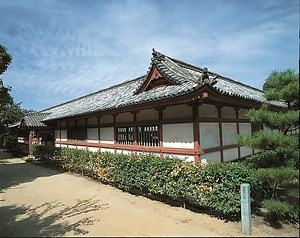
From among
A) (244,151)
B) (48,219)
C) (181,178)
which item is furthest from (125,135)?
(244,151)

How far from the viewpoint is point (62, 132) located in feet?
57.4

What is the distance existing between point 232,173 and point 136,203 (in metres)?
3.58

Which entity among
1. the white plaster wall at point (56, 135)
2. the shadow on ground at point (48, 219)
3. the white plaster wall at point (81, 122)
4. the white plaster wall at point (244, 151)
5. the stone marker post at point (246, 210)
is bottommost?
the shadow on ground at point (48, 219)

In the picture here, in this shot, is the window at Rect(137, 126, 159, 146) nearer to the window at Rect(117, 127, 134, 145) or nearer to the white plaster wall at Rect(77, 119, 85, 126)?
the window at Rect(117, 127, 134, 145)

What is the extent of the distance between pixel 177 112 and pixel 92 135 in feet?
23.2

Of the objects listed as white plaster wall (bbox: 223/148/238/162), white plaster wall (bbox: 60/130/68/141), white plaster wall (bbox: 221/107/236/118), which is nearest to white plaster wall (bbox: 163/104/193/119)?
white plaster wall (bbox: 221/107/236/118)

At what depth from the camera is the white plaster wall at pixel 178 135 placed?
7543mm

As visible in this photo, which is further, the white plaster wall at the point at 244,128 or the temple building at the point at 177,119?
the white plaster wall at the point at 244,128

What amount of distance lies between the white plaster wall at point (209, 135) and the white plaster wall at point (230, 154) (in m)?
0.76

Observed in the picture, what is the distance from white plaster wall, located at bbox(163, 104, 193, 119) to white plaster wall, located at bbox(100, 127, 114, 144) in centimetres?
404

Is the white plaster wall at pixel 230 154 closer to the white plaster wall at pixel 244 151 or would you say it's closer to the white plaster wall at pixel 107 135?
the white plaster wall at pixel 244 151

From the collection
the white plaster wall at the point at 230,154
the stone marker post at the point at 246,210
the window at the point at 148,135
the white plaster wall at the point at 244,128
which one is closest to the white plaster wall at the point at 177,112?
the window at the point at 148,135

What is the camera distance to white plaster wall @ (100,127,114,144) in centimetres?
1141

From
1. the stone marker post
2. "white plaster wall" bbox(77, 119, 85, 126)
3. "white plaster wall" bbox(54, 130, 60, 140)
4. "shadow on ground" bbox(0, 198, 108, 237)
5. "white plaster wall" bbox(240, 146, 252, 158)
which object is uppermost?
"white plaster wall" bbox(77, 119, 85, 126)
